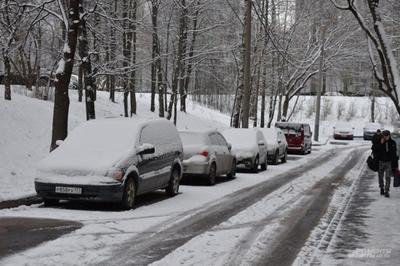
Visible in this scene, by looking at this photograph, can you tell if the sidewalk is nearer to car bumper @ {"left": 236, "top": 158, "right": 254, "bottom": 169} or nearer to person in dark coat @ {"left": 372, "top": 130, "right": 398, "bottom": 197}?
person in dark coat @ {"left": 372, "top": 130, "right": 398, "bottom": 197}

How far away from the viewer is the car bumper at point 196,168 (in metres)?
15.8

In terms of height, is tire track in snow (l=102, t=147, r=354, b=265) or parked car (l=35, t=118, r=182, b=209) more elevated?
parked car (l=35, t=118, r=182, b=209)

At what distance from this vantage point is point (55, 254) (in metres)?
7.27

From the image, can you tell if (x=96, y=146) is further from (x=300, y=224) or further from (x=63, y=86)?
(x=63, y=86)

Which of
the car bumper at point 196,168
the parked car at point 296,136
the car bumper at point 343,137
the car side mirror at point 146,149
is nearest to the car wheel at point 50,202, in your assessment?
the car side mirror at point 146,149

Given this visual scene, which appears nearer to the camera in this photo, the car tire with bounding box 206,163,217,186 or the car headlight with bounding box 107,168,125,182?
the car headlight with bounding box 107,168,125,182

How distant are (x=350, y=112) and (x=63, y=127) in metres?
56.1

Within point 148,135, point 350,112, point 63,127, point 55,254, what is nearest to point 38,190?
point 148,135

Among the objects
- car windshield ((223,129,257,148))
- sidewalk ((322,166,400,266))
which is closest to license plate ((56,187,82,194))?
sidewalk ((322,166,400,266))

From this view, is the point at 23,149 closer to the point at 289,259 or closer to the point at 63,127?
the point at 63,127

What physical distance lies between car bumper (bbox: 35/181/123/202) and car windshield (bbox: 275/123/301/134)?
24.7 metres

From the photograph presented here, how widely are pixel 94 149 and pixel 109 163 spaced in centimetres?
73

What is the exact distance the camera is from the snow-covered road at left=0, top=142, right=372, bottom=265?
24.0 ft

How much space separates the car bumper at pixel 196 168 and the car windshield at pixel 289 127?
758 inches
